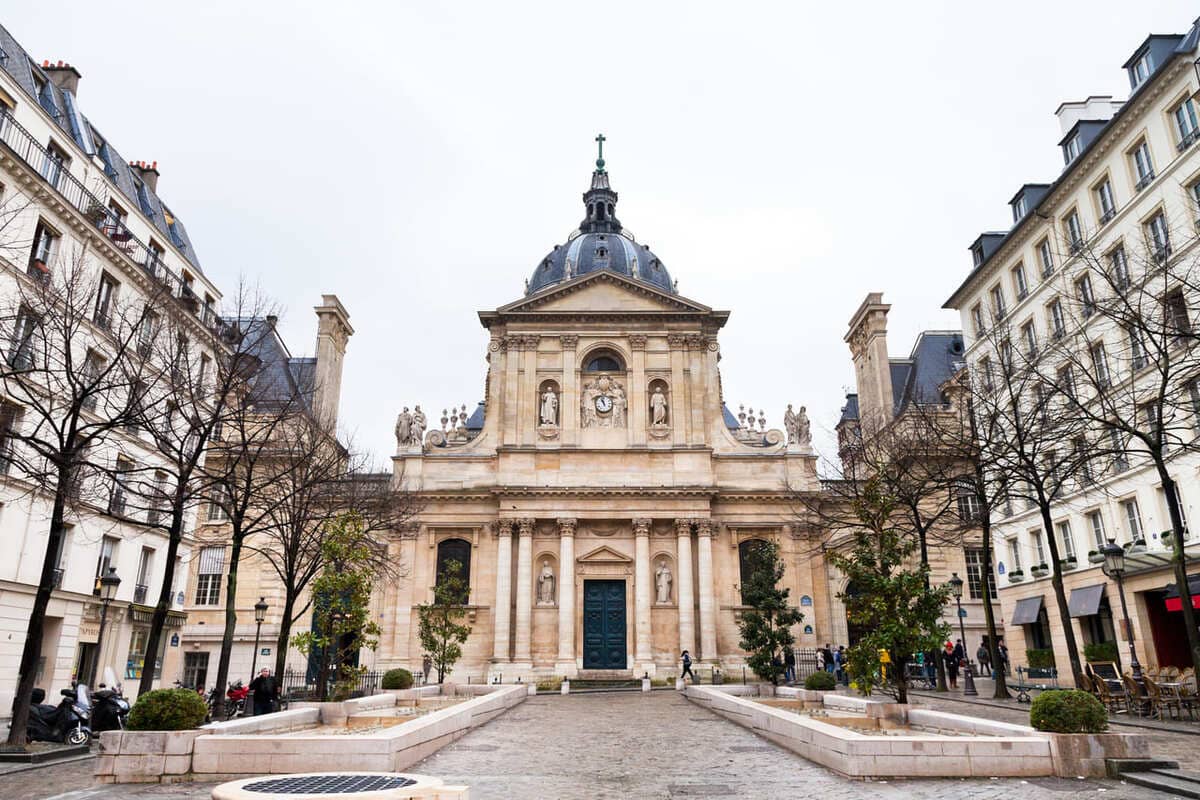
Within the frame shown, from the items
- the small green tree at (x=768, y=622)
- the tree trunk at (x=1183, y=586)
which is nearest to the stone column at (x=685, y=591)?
the small green tree at (x=768, y=622)

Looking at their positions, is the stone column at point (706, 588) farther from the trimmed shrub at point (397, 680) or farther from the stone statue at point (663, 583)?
the trimmed shrub at point (397, 680)

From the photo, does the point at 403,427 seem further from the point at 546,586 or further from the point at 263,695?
the point at 263,695

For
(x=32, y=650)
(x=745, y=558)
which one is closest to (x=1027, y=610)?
(x=745, y=558)

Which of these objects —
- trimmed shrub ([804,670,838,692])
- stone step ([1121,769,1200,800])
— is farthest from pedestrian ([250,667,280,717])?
stone step ([1121,769,1200,800])

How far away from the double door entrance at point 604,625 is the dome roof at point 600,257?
790 inches

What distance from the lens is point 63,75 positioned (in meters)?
29.4

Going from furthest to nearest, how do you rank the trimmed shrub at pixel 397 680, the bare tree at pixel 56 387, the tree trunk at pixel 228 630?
1. the trimmed shrub at pixel 397 680
2. the tree trunk at pixel 228 630
3. the bare tree at pixel 56 387

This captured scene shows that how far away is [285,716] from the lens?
15148mm

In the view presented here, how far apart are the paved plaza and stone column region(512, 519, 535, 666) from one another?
20.6m

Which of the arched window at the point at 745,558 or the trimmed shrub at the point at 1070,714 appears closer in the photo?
the trimmed shrub at the point at 1070,714

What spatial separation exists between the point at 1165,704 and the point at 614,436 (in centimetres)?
2718

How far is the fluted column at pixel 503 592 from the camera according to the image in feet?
124

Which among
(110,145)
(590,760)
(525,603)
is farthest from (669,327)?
(590,760)

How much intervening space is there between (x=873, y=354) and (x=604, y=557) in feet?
68.0
